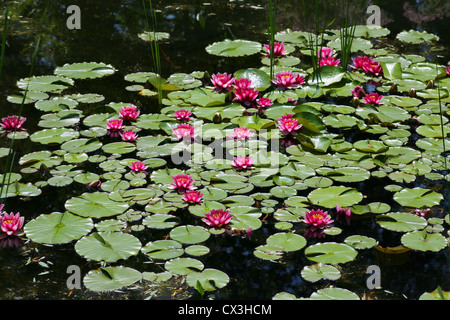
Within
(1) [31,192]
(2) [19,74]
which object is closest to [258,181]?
(1) [31,192]

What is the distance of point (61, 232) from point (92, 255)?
243 mm

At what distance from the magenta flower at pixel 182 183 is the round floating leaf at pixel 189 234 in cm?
33

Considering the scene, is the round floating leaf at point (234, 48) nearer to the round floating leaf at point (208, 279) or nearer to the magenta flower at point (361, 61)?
the magenta flower at point (361, 61)

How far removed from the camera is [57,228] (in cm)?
262

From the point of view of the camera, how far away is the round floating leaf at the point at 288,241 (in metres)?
2.52

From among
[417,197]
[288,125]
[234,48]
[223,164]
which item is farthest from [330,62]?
[417,197]

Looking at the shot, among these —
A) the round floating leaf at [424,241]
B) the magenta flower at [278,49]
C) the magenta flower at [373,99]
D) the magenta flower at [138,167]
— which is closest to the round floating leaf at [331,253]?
the round floating leaf at [424,241]

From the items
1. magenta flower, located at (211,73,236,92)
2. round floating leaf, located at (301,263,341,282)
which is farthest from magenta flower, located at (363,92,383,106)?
round floating leaf, located at (301,263,341,282)

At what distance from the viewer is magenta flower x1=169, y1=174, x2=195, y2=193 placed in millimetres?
2924

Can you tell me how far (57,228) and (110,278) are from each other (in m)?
0.46

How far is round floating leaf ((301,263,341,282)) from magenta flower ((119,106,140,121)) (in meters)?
1.71

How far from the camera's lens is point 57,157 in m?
3.23

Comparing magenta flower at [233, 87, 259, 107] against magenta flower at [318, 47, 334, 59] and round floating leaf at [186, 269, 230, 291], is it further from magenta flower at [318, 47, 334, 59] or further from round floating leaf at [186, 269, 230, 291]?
round floating leaf at [186, 269, 230, 291]
